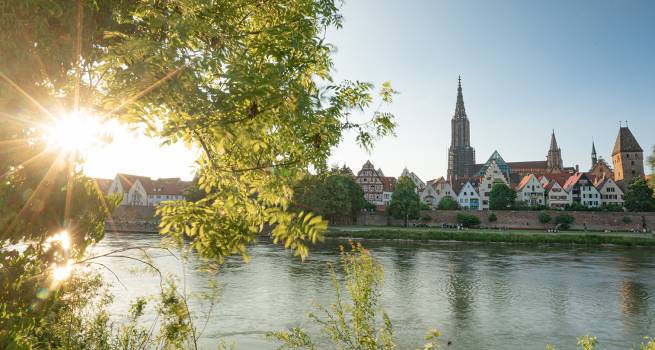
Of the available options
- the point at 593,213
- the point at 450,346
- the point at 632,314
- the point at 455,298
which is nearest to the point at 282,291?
the point at 455,298

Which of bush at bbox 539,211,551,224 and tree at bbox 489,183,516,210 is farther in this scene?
tree at bbox 489,183,516,210

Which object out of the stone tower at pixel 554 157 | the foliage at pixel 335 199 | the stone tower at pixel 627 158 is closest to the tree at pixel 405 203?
the foliage at pixel 335 199

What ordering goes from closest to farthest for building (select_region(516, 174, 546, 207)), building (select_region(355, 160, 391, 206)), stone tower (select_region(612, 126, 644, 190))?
building (select_region(355, 160, 391, 206))
building (select_region(516, 174, 546, 207))
stone tower (select_region(612, 126, 644, 190))

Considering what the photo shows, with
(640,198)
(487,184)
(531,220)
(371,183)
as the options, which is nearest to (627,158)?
(640,198)

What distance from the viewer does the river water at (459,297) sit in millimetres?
16391

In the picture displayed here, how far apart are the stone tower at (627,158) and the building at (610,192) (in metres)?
6.97

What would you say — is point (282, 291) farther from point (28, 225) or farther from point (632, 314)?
point (28, 225)

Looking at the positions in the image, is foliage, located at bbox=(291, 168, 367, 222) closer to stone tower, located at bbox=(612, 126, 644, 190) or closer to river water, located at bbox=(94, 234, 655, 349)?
river water, located at bbox=(94, 234, 655, 349)

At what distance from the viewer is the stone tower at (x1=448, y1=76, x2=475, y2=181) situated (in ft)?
478

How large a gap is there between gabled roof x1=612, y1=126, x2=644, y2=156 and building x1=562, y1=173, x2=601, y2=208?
670 inches

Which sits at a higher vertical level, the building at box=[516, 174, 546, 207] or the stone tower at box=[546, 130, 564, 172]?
the stone tower at box=[546, 130, 564, 172]

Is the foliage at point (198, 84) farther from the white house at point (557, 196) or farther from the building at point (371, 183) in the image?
the white house at point (557, 196)

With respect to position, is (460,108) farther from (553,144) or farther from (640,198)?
(640,198)

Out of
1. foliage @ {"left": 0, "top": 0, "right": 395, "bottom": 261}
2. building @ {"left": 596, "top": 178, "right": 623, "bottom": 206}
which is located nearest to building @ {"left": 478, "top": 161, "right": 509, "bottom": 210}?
building @ {"left": 596, "top": 178, "right": 623, "bottom": 206}
